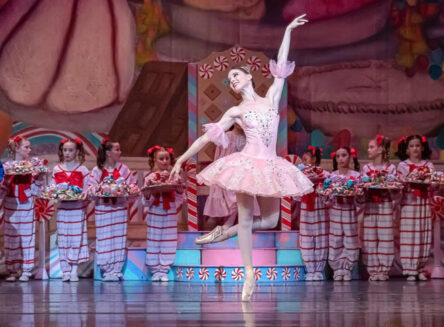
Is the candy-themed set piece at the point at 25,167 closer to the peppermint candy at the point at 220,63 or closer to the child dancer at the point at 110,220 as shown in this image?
the child dancer at the point at 110,220

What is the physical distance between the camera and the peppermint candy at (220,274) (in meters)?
8.29

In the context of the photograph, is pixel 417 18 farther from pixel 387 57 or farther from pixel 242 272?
pixel 242 272

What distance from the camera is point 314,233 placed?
8688mm

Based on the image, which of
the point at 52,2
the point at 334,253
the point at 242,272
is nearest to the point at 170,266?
the point at 242,272

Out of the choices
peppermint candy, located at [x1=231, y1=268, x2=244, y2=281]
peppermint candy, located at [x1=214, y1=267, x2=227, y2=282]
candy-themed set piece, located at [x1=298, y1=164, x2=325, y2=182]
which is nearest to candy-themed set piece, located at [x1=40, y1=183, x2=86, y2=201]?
peppermint candy, located at [x1=214, y1=267, x2=227, y2=282]

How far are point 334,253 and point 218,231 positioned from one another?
2380 mm

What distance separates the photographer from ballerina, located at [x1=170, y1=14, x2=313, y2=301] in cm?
629

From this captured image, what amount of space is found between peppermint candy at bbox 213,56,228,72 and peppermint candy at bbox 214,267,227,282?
8.09 ft

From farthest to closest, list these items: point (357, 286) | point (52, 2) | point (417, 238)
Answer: point (52, 2), point (417, 238), point (357, 286)

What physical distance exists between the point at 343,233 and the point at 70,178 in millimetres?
2860

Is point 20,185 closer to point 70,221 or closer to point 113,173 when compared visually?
point 70,221

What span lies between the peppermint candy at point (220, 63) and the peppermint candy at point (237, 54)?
0.10 metres

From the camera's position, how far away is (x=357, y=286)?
7863mm

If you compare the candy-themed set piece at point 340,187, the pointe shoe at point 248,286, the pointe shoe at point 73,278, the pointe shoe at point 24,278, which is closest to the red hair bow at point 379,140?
the candy-themed set piece at point 340,187
